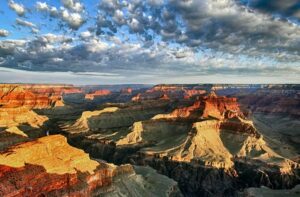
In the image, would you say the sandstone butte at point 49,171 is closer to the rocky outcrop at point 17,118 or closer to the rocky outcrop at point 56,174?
the rocky outcrop at point 56,174

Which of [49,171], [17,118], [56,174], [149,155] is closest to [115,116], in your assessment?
[17,118]

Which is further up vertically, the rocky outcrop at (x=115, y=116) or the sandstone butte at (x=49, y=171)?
the sandstone butte at (x=49, y=171)

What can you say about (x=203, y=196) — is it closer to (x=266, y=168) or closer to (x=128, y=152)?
(x=266, y=168)

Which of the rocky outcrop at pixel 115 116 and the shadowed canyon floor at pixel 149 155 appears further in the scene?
the rocky outcrop at pixel 115 116

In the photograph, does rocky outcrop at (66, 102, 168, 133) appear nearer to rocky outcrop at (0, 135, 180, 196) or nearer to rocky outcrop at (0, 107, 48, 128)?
rocky outcrop at (0, 107, 48, 128)

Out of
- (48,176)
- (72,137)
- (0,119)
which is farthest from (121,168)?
(0,119)

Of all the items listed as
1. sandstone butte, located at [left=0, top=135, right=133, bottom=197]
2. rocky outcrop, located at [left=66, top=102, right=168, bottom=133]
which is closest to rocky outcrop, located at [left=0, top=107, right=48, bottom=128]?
rocky outcrop, located at [left=66, top=102, right=168, bottom=133]

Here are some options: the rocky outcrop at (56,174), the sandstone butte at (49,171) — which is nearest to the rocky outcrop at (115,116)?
the rocky outcrop at (56,174)
